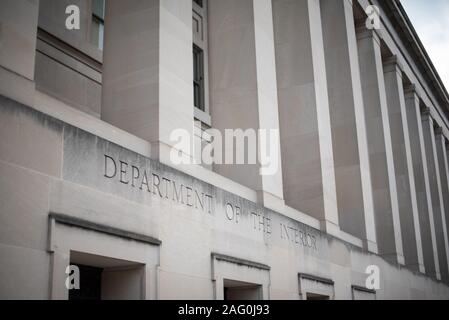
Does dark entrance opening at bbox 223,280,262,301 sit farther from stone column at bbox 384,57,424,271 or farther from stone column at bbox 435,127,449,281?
stone column at bbox 435,127,449,281

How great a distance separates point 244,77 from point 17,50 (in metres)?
10.6

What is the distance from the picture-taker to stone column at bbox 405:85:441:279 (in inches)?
1570

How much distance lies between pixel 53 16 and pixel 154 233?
446 inches

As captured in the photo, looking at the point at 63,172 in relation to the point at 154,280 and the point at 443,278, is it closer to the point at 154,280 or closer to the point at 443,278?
the point at 154,280

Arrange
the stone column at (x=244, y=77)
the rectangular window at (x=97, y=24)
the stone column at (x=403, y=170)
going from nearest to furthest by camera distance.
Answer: the stone column at (x=244, y=77), the rectangular window at (x=97, y=24), the stone column at (x=403, y=170)

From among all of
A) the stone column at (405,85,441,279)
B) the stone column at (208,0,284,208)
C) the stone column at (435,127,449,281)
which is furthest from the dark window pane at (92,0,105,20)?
the stone column at (435,127,449,281)

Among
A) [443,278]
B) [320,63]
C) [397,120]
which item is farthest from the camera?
[443,278]

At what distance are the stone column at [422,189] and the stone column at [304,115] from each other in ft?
61.8

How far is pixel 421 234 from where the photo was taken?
132ft

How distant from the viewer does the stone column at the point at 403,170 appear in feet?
117

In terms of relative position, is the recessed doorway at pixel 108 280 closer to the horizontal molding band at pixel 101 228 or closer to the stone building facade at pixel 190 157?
the stone building facade at pixel 190 157

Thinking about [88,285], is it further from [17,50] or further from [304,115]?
[304,115]

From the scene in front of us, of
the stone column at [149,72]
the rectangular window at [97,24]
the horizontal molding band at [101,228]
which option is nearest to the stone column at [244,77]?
the stone column at [149,72]
